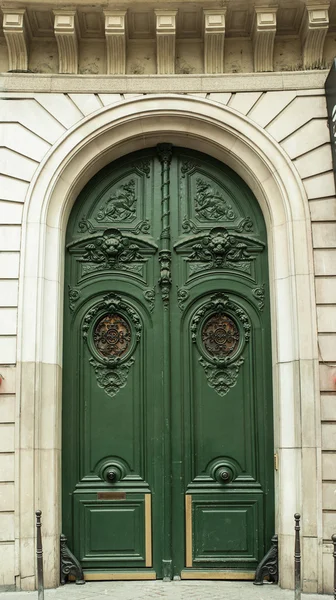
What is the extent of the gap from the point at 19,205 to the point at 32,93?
1617 mm

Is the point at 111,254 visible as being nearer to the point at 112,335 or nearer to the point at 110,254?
the point at 110,254

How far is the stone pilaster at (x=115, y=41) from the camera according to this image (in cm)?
909

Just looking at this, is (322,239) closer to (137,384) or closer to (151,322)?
(151,322)

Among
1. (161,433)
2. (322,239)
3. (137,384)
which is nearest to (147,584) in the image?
(161,433)

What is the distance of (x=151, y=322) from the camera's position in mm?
9195

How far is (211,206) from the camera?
9.54 m

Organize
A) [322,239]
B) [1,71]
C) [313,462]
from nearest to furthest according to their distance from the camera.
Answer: [313,462] → [322,239] → [1,71]

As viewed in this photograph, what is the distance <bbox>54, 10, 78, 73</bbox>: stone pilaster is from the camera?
909cm

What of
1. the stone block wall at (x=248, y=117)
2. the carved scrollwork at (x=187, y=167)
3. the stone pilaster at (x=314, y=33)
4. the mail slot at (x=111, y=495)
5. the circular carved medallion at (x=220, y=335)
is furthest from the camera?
the carved scrollwork at (x=187, y=167)

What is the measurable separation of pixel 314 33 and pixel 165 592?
7.46 meters

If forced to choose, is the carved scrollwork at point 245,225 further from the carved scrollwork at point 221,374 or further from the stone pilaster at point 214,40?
the stone pilaster at point 214,40

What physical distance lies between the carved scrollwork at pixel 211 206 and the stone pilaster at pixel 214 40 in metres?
1.69

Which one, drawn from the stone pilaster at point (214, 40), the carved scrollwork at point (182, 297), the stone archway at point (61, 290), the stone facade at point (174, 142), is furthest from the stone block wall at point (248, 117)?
the carved scrollwork at point (182, 297)

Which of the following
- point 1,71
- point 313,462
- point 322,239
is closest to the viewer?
point 313,462
